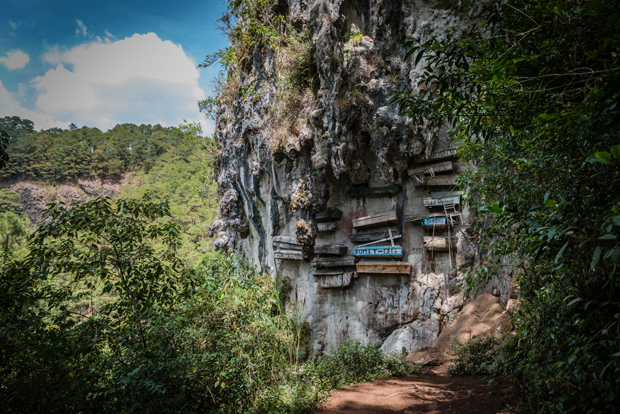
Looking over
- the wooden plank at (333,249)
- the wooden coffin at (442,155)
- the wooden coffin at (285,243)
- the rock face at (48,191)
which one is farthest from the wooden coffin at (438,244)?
the rock face at (48,191)

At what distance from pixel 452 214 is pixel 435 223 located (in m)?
0.45

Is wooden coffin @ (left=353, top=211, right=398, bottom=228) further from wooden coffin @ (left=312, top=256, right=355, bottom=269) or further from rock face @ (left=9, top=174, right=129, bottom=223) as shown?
rock face @ (left=9, top=174, right=129, bottom=223)

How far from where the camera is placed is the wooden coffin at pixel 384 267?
27.2 feet

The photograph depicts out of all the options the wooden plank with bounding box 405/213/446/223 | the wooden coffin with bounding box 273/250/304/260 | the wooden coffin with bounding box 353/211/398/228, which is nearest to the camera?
the wooden plank with bounding box 405/213/446/223

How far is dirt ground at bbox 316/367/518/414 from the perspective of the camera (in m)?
3.75

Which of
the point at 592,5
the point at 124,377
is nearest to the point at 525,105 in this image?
the point at 592,5

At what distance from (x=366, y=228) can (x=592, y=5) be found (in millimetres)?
7743

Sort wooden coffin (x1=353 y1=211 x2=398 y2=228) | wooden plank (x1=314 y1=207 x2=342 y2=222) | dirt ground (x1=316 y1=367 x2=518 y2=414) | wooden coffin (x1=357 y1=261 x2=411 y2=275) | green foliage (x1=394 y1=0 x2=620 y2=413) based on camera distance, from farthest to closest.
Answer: wooden plank (x1=314 y1=207 x2=342 y2=222) → wooden coffin (x1=353 y1=211 x2=398 y2=228) → wooden coffin (x1=357 y1=261 x2=411 y2=275) → dirt ground (x1=316 y1=367 x2=518 y2=414) → green foliage (x1=394 y1=0 x2=620 y2=413)

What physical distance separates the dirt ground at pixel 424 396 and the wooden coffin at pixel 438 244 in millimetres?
3013

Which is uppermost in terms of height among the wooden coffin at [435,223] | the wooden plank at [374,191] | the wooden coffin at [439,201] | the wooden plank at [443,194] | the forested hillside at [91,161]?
the forested hillside at [91,161]

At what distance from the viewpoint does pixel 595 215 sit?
1547mm

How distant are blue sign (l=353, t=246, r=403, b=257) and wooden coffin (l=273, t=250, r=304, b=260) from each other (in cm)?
175

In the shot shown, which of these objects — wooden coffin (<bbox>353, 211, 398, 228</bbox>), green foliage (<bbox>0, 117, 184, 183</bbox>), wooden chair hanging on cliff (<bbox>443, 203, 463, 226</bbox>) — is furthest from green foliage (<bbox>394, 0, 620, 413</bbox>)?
green foliage (<bbox>0, 117, 184, 183</bbox>)

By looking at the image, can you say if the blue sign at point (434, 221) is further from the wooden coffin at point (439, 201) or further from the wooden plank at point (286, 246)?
the wooden plank at point (286, 246)
